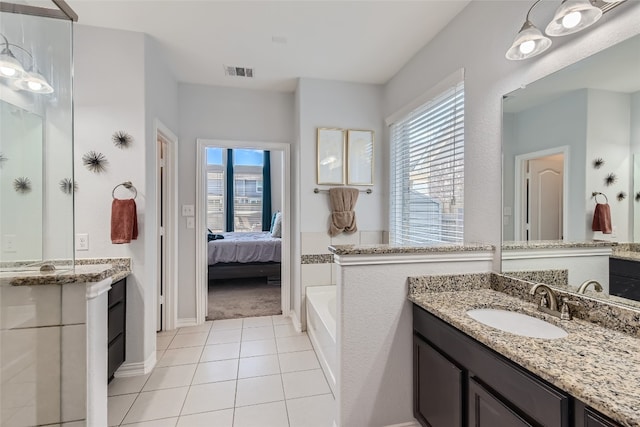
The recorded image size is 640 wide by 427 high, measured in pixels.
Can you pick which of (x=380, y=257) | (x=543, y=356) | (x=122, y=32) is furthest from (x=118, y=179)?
(x=543, y=356)

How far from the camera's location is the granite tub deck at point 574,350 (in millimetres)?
740

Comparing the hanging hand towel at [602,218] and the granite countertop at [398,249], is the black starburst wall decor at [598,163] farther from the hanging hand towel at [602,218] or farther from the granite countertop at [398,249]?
the granite countertop at [398,249]

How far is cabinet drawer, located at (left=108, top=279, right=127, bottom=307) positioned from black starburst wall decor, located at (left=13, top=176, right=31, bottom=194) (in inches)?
37.6

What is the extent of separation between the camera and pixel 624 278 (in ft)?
3.89

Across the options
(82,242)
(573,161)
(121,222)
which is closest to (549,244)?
(573,161)

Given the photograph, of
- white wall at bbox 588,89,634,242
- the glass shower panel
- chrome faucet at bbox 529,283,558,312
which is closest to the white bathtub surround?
chrome faucet at bbox 529,283,558,312

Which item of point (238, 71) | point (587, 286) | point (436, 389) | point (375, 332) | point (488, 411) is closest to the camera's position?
point (488, 411)

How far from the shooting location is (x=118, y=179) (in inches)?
88.8

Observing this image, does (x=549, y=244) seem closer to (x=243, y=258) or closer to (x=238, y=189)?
(x=243, y=258)

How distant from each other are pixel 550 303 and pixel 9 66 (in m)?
2.60

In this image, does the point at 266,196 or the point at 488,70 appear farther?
the point at 266,196

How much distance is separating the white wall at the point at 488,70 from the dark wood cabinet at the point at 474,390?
0.78 meters

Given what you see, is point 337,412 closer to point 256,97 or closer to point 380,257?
point 380,257

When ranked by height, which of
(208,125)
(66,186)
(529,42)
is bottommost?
(66,186)
